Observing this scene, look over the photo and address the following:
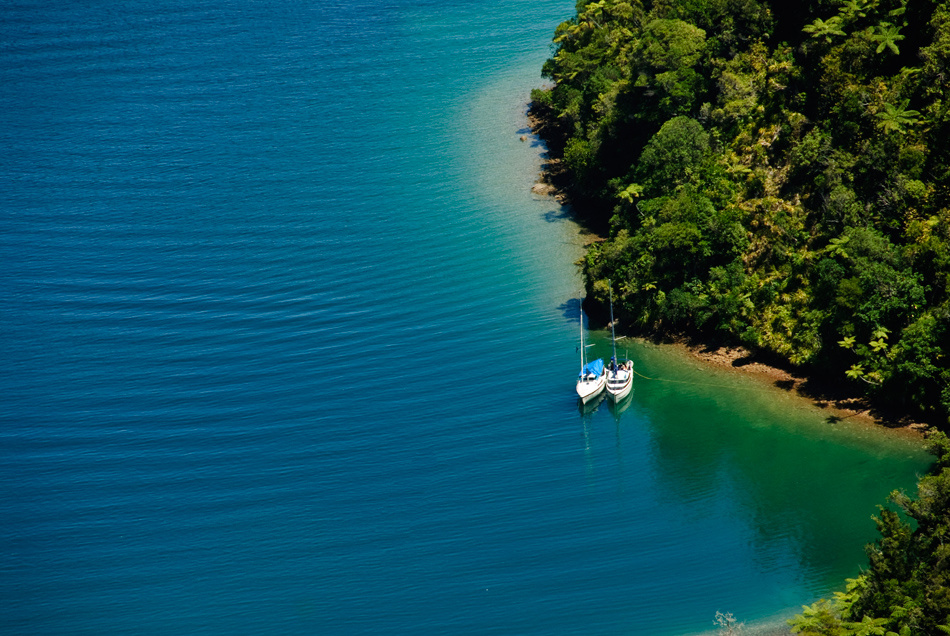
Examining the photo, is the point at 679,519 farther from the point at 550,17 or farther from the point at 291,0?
the point at 291,0

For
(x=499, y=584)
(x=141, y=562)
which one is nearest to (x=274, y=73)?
(x=141, y=562)

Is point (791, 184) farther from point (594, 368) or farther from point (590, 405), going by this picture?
point (590, 405)

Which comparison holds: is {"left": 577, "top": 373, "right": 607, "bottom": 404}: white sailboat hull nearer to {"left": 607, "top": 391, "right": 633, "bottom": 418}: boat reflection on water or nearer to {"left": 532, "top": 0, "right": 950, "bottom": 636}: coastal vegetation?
{"left": 607, "top": 391, "right": 633, "bottom": 418}: boat reflection on water

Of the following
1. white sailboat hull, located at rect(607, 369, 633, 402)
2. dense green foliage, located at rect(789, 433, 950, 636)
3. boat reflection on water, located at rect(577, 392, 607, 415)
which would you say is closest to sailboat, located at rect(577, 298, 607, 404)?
boat reflection on water, located at rect(577, 392, 607, 415)

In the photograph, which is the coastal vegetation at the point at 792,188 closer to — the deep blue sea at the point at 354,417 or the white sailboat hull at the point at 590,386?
the deep blue sea at the point at 354,417

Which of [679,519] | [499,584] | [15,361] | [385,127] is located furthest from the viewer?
[385,127]

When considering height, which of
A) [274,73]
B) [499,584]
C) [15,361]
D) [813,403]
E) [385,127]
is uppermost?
[274,73]
